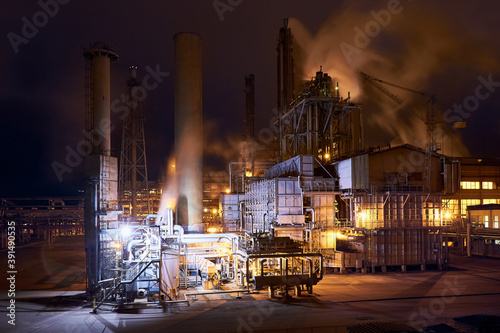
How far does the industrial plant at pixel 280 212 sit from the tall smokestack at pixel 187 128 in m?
0.10

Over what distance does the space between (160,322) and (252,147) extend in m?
53.9

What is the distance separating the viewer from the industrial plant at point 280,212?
27000mm

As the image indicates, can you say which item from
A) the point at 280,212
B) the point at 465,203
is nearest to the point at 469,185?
the point at 465,203

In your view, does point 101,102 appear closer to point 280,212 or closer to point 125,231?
point 125,231

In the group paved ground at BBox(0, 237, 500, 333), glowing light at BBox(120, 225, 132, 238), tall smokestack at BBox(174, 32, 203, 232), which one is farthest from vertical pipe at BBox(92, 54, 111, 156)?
paved ground at BBox(0, 237, 500, 333)

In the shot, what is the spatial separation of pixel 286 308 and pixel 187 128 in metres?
21.4

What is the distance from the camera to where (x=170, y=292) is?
25.8 metres

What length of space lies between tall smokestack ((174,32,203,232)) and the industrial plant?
10cm

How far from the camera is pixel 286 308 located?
22.7 metres

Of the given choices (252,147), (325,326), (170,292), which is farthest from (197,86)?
(252,147)

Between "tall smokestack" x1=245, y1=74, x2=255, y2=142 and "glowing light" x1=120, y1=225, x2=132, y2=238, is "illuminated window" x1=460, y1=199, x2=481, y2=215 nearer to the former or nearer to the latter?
"tall smokestack" x1=245, y1=74, x2=255, y2=142

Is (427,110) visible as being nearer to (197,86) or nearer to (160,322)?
(197,86)

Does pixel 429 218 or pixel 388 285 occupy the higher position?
pixel 429 218

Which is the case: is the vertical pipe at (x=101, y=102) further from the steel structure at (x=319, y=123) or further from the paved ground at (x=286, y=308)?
the steel structure at (x=319, y=123)
